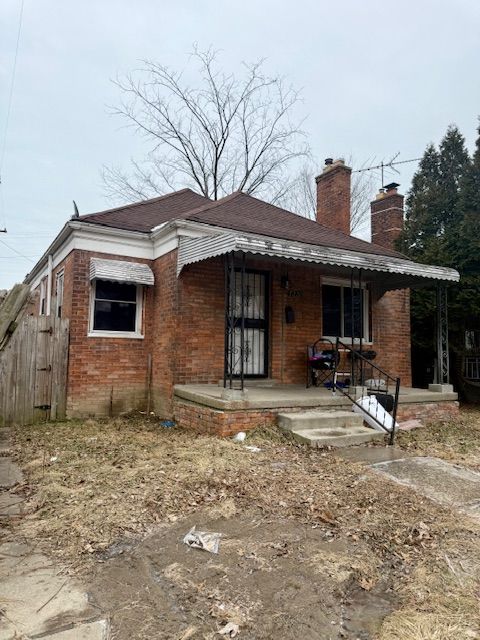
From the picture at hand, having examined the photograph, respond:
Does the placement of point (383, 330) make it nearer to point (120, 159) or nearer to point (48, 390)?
point (48, 390)

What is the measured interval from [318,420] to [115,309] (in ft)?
14.9

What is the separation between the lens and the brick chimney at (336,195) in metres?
11.9

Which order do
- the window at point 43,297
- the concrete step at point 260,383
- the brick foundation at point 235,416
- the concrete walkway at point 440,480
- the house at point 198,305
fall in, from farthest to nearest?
1. the window at point 43,297
2. the concrete step at point 260,383
3. the house at point 198,305
4. the brick foundation at point 235,416
5. the concrete walkway at point 440,480

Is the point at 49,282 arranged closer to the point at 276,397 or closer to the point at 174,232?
the point at 174,232

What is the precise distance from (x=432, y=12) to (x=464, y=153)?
1145 centimetres

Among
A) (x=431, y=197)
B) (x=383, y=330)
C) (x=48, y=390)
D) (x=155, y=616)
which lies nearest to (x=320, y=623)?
(x=155, y=616)

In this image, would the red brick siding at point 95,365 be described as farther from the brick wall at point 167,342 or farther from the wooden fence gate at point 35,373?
the wooden fence gate at point 35,373

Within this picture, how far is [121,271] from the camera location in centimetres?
823

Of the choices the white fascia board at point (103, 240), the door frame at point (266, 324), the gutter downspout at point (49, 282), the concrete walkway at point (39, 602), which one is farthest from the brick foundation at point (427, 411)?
the gutter downspout at point (49, 282)

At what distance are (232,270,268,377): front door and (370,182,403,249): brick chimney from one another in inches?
221

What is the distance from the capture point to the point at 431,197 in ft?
55.0

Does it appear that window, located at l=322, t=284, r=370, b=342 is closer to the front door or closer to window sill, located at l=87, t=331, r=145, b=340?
the front door

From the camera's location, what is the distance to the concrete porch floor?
6.39 m

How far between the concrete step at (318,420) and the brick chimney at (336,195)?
6.46 m
